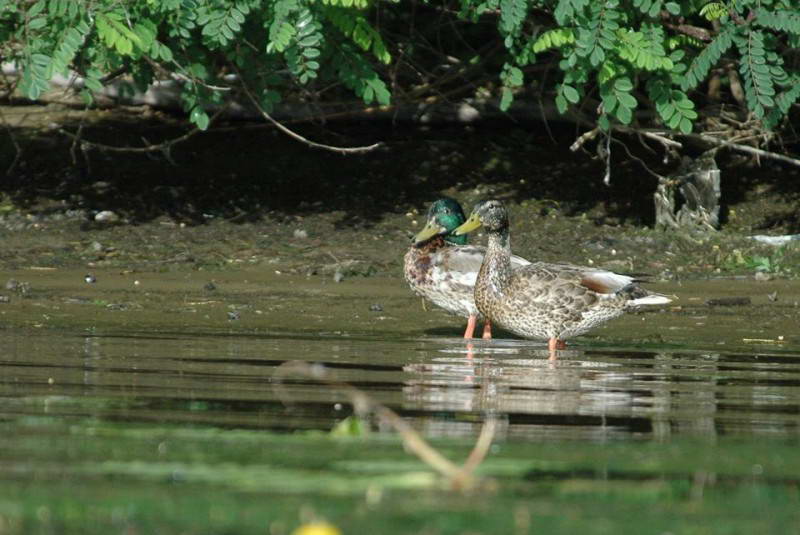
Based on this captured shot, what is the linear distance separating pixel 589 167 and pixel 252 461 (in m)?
12.1

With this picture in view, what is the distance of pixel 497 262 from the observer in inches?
430

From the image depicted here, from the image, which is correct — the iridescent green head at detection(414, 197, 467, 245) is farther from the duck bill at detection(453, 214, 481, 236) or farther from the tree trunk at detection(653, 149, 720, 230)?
the tree trunk at detection(653, 149, 720, 230)

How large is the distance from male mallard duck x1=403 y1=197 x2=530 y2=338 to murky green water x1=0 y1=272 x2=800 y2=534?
0.31 m

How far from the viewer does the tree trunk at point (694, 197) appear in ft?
50.2

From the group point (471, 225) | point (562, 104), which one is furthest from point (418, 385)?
point (562, 104)

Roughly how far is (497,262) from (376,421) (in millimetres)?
4948

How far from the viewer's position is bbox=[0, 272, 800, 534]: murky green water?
427 cm

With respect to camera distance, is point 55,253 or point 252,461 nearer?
point 252,461

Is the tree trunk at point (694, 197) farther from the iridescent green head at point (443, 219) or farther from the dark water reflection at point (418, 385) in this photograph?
the dark water reflection at point (418, 385)

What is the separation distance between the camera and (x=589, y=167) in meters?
16.8

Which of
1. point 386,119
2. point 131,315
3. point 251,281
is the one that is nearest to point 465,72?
point 386,119

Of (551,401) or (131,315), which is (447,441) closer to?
(551,401)

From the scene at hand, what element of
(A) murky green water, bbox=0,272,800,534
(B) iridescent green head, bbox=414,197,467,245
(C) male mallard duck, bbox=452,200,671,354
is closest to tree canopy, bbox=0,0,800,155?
(B) iridescent green head, bbox=414,197,467,245

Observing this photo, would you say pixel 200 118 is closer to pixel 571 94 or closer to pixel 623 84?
pixel 571 94
